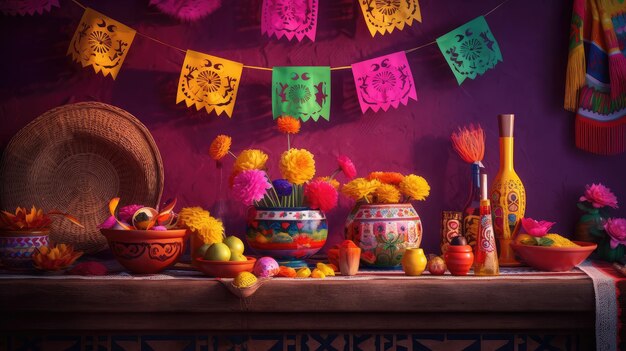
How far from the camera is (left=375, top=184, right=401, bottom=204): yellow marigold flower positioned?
1.88 meters

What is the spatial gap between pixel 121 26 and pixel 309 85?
2.09ft

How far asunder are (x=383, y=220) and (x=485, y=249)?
29 centimetres

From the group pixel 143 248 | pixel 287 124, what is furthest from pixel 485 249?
pixel 143 248

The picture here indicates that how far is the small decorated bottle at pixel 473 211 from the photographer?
6.33 ft

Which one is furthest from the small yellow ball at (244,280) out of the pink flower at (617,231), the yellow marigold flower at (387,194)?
the pink flower at (617,231)

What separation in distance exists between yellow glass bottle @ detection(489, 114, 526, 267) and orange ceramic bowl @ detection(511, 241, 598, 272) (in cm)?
10

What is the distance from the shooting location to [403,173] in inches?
84.4

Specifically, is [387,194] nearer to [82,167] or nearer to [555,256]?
[555,256]

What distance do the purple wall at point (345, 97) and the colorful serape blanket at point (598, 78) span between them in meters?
0.06

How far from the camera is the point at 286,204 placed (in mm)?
1883

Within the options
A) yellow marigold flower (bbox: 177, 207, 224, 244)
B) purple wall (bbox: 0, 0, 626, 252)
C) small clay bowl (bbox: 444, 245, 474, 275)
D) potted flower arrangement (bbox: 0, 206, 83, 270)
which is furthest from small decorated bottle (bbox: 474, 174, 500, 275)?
potted flower arrangement (bbox: 0, 206, 83, 270)

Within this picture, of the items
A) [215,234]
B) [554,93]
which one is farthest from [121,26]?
[554,93]

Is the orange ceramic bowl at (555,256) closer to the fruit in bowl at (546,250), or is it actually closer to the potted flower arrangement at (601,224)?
the fruit in bowl at (546,250)

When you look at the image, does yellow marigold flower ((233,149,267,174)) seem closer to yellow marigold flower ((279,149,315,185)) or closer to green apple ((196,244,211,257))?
yellow marigold flower ((279,149,315,185))
